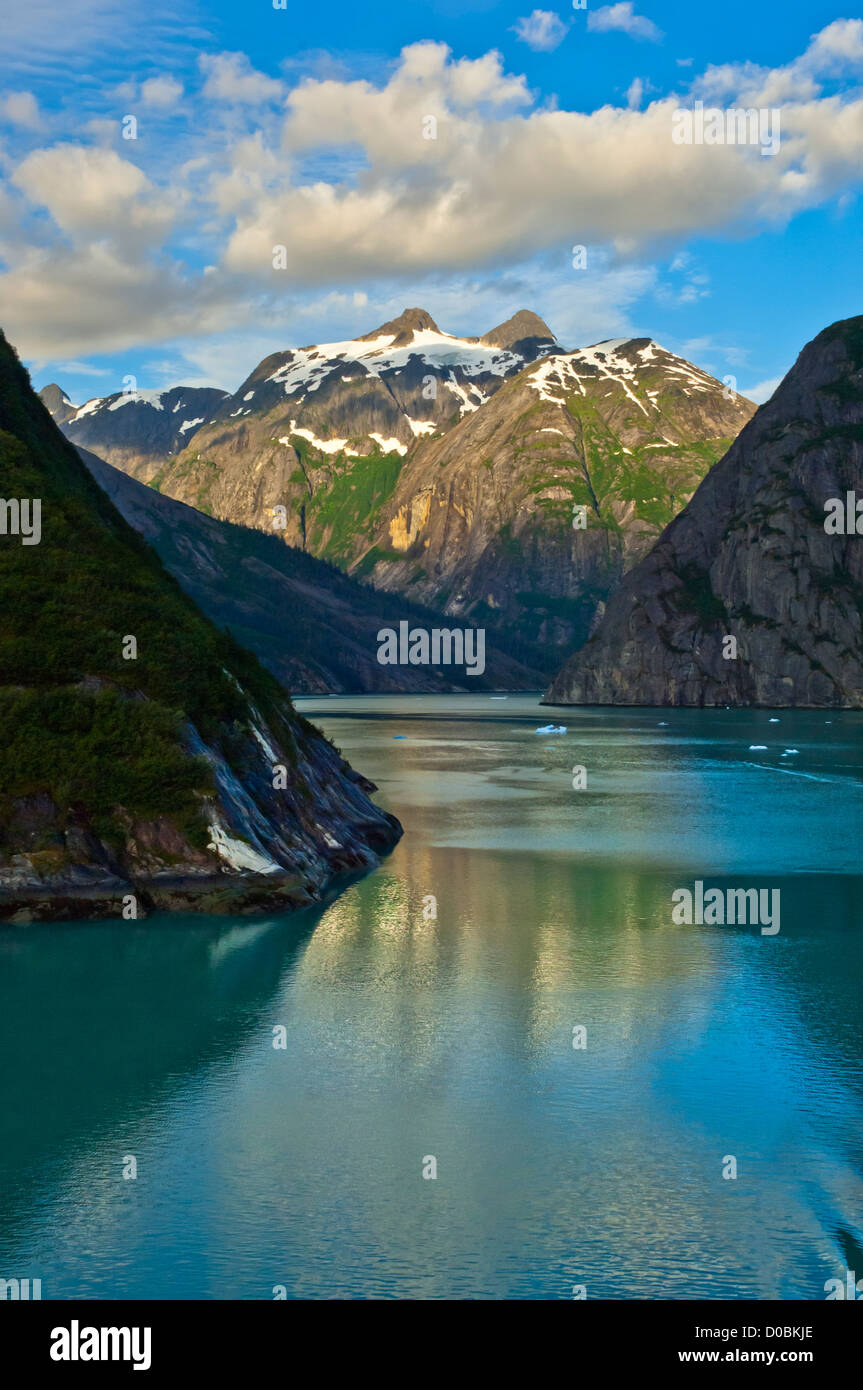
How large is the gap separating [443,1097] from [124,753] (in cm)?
2661

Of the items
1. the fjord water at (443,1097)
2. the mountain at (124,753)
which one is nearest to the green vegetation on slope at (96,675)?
the mountain at (124,753)

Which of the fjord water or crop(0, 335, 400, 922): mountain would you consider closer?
the fjord water

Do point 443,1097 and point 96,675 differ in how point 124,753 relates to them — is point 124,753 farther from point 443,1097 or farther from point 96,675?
point 443,1097

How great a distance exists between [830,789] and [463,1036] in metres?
79.5

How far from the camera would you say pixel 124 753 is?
52469 mm

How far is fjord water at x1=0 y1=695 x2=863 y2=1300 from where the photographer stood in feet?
74.5

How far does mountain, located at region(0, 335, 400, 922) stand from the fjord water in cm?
252

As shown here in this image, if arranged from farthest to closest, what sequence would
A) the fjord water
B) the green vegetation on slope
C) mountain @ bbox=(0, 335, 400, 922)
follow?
the green vegetation on slope < mountain @ bbox=(0, 335, 400, 922) < the fjord water

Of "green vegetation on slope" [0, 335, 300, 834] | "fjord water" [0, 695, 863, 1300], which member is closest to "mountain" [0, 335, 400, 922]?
"green vegetation on slope" [0, 335, 300, 834]

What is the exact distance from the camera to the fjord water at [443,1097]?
2270cm

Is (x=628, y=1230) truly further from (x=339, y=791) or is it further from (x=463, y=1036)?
(x=339, y=791)

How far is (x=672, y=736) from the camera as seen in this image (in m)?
190

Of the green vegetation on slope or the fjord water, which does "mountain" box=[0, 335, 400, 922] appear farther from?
the fjord water
